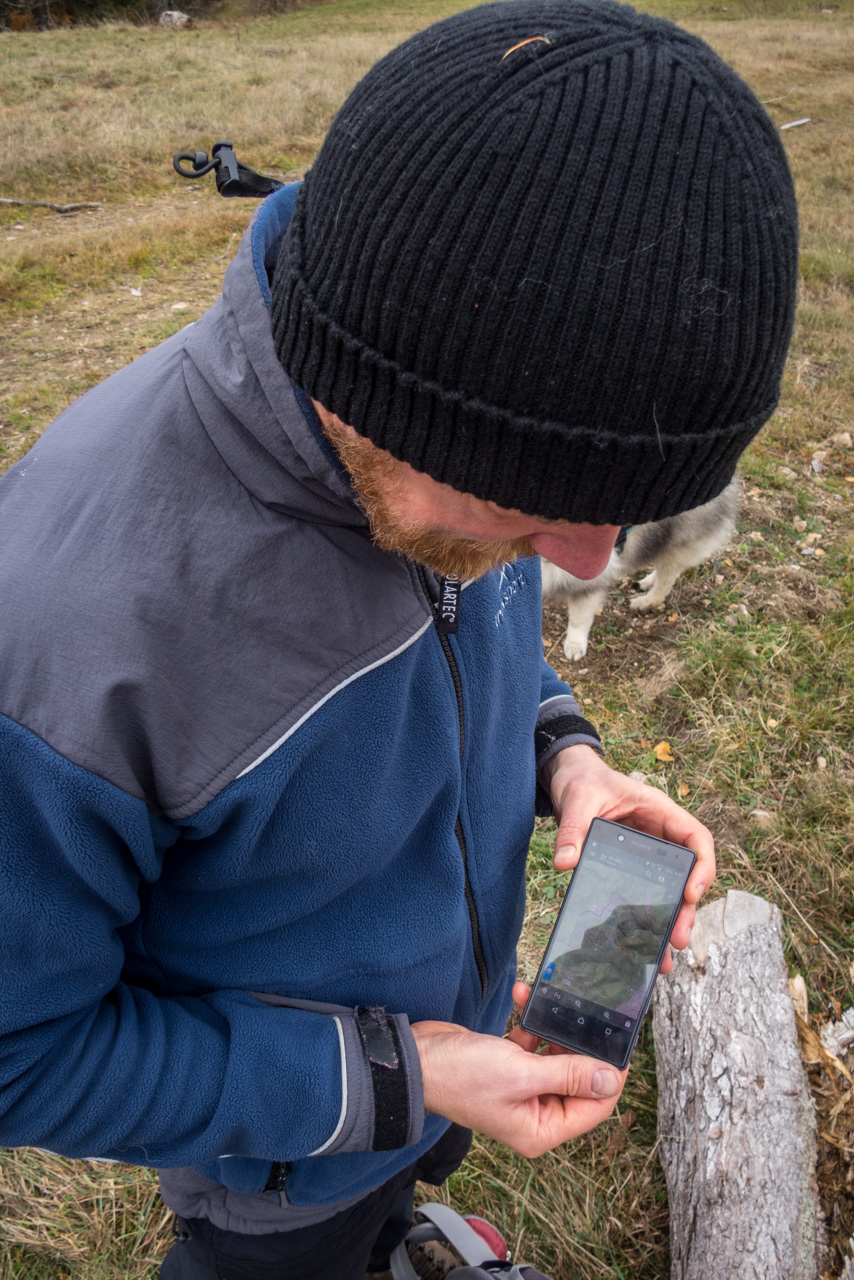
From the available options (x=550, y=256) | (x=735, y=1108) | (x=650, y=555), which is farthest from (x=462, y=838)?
(x=650, y=555)

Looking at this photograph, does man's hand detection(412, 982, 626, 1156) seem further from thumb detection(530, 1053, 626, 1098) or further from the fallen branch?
the fallen branch

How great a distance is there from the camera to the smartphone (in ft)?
4.62

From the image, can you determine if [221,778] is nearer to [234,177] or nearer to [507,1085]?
[507,1085]

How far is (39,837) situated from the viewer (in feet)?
2.76

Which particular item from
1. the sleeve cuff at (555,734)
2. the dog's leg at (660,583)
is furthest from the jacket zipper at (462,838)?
the dog's leg at (660,583)

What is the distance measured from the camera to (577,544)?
106 centimetres

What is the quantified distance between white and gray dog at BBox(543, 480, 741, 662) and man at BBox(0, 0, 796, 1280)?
279 cm

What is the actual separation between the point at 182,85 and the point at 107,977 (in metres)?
18.4

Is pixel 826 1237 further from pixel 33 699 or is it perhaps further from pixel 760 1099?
pixel 33 699

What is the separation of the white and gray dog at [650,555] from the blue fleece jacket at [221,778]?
2799mm

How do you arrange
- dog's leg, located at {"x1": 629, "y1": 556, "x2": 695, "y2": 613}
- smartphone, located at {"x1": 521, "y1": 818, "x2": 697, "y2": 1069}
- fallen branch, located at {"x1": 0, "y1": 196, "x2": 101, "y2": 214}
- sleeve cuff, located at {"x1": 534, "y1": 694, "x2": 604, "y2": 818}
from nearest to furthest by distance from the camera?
1. smartphone, located at {"x1": 521, "y1": 818, "x2": 697, "y2": 1069}
2. sleeve cuff, located at {"x1": 534, "y1": 694, "x2": 604, "y2": 818}
3. dog's leg, located at {"x1": 629, "y1": 556, "x2": 695, "y2": 613}
4. fallen branch, located at {"x1": 0, "y1": 196, "x2": 101, "y2": 214}

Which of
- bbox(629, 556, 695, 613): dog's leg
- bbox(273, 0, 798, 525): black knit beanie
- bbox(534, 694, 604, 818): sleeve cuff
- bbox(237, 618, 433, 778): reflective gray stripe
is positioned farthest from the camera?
bbox(629, 556, 695, 613): dog's leg

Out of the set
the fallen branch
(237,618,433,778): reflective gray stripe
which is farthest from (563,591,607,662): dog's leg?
the fallen branch

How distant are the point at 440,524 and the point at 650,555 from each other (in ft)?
11.3
